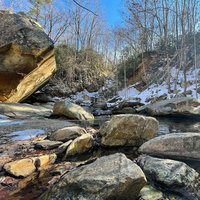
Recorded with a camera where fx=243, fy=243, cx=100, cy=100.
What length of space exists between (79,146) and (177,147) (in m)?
1.83

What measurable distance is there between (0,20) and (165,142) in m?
9.26

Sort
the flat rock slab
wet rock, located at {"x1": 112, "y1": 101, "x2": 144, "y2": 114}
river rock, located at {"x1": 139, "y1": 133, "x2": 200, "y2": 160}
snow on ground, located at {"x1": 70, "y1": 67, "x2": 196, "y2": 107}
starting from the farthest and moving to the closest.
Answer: snow on ground, located at {"x1": 70, "y1": 67, "x2": 196, "y2": 107} < wet rock, located at {"x1": 112, "y1": 101, "x2": 144, "y2": 114} < the flat rock slab < river rock, located at {"x1": 139, "y1": 133, "x2": 200, "y2": 160}

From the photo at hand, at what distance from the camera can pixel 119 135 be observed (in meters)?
5.28

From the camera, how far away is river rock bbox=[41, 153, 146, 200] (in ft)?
8.38

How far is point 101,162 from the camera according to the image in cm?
298

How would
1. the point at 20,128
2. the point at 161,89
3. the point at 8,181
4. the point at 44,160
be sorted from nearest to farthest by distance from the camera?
the point at 8,181 → the point at 44,160 → the point at 20,128 → the point at 161,89

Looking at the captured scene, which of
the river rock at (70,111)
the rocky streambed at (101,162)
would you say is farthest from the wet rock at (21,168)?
the river rock at (70,111)

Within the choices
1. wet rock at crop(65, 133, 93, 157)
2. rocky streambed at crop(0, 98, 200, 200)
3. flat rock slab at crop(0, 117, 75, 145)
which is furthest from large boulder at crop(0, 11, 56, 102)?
wet rock at crop(65, 133, 93, 157)

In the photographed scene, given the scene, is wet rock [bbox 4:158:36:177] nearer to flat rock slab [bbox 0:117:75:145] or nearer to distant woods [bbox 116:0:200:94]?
flat rock slab [bbox 0:117:75:145]

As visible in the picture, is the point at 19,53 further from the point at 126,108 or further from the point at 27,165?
the point at 27,165

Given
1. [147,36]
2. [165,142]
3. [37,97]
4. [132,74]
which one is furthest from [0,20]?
[147,36]

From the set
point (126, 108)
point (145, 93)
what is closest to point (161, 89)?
point (145, 93)

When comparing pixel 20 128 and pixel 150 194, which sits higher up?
pixel 20 128

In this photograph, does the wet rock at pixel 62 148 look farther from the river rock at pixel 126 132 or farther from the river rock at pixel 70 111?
the river rock at pixel 70 111
